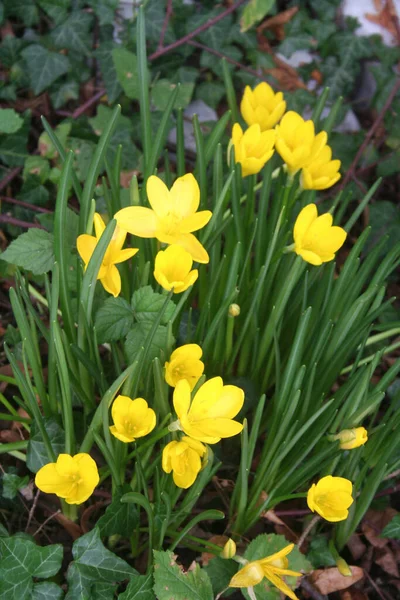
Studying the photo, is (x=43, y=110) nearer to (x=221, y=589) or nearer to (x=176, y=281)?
(x=176, y=281)

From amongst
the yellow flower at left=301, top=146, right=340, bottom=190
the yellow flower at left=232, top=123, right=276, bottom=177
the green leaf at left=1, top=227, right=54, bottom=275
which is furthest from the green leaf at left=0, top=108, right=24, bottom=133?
the yellow flower at left=301, top=146, right=340, bottom=190

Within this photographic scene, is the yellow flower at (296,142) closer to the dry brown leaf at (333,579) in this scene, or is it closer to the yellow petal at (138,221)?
the yellow petal at (138,221)

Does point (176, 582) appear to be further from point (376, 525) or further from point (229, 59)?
point (229, 59)

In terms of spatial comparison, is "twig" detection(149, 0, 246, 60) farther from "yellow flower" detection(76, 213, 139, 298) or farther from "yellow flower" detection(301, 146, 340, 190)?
"yellow flower" detection(76, 213, 139, 298)

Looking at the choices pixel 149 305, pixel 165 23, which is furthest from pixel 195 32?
pixel 149 305

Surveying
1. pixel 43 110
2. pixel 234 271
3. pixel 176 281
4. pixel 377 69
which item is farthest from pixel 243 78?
pixel 176 281

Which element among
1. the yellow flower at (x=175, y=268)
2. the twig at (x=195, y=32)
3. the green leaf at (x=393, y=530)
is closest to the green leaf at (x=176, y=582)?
the green leaf at (x=393, y=530)
